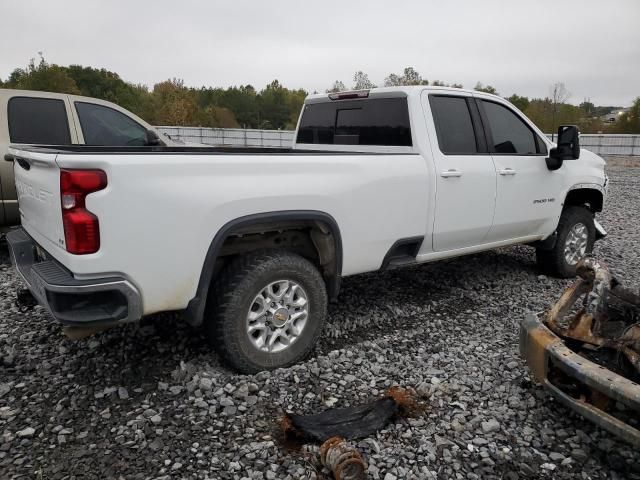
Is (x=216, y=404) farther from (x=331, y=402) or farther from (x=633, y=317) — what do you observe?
(x=633, y=317)

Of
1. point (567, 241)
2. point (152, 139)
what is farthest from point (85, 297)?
point (567, 241)

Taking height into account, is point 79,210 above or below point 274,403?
above

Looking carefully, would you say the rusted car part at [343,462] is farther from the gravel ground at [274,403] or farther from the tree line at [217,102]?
the tree line at [217,102]

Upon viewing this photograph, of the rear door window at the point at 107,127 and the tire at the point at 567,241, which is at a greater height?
the rear door window at the point at 107,127

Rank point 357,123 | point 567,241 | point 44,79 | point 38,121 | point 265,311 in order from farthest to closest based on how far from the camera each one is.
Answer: point 44,79
point 38,121
point 567,241
point 357,123
point 265,311

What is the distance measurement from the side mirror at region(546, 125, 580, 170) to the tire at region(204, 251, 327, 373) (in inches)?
116

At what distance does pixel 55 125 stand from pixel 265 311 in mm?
4233

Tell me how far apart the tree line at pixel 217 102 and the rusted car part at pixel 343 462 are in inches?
1271

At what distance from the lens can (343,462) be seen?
7.78 ft

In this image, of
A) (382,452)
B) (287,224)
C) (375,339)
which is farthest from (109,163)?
(375,339)

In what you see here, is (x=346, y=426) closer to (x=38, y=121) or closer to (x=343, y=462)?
(x=343, y=462)

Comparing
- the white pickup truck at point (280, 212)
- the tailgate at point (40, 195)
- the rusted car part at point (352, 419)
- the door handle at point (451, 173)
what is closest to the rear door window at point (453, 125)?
the white pickup truck at point (280, 212)

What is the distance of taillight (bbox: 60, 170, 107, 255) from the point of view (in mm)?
2537

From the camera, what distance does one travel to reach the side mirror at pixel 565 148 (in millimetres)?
4809
